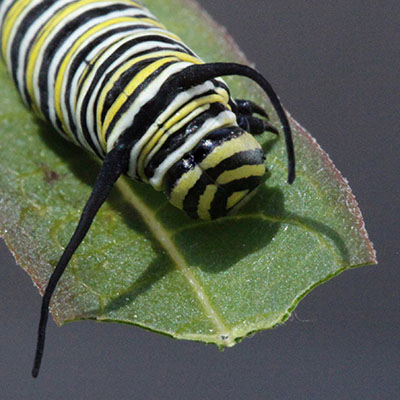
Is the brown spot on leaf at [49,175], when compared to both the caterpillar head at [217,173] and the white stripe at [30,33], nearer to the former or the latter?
the white stripe at [30,33]

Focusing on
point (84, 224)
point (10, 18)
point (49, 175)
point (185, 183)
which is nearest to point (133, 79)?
point (185, 183)

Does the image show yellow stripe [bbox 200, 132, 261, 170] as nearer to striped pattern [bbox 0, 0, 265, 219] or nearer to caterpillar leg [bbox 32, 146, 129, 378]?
striped pattern [bbox 0, 0, 265, 219]

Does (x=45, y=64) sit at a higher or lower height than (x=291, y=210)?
lower

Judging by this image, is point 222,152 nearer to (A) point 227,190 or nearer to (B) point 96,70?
(A) point 227,190

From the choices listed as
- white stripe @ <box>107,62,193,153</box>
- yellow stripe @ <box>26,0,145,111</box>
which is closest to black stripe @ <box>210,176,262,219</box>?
white stripe @ <box>107,62,193,153</box>

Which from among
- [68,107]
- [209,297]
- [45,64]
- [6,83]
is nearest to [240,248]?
[209,297]

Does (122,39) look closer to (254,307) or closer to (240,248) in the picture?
(240,248)
